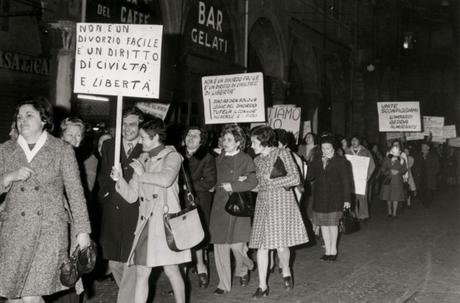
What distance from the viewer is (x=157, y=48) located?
18.3 ft

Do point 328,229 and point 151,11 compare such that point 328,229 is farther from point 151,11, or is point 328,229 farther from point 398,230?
point 151,11

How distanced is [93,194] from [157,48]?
7.31ft

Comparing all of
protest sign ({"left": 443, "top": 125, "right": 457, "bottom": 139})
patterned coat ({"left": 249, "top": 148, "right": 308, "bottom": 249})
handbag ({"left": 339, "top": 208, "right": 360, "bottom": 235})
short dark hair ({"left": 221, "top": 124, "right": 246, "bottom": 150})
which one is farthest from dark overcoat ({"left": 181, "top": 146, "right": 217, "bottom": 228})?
protest sign ({"left": 443, "top": 125, "right": 457, "bottom": 139})

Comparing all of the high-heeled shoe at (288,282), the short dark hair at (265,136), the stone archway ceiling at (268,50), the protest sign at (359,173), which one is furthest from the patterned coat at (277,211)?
the stone archway ceiling at (268,50)

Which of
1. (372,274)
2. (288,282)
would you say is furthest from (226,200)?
(372,274)

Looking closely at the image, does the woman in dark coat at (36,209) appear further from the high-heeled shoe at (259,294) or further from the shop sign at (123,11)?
the shop sign at (123,11)

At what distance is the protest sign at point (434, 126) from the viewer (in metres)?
21.7

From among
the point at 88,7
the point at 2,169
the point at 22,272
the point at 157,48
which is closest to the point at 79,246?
the point at 22,272

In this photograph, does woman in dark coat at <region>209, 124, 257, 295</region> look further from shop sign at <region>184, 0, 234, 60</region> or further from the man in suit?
shop sign at <region>184, 0, 234, 60</region>

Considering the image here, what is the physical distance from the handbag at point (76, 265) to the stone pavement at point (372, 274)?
2.49 m

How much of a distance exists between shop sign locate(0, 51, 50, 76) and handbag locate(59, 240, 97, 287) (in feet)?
22.4

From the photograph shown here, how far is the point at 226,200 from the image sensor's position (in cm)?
676

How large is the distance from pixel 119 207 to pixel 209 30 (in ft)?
31.1

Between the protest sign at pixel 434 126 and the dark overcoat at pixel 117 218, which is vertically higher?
the protest sign at pixel 434 126
